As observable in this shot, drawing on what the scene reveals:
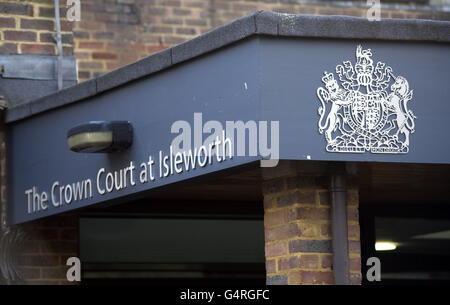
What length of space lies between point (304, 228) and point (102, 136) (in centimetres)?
155

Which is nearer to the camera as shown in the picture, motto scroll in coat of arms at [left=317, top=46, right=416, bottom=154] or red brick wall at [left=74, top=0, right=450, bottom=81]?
motto scroll in coat of arms at [left=317, top=46, right=416, bottom=154]

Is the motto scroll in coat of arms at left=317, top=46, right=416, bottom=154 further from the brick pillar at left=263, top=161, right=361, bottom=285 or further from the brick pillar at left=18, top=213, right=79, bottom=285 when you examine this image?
the brick pillar at left=18, top=213, right=79, bottom=285

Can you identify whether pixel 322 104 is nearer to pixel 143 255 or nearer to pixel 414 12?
pixel 143 255

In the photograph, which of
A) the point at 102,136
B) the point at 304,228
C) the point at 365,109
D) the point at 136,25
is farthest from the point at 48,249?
the point at 365,109

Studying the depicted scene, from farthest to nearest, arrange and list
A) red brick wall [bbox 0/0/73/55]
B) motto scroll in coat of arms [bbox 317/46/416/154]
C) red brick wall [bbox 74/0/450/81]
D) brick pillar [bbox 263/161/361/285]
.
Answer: red brick wall [bbox 74/0/450/81]
red brick wall [bbox 0/0/73/55]
brick pillar [bbox 263/161/361/285]
motto scroll in coat of arms [bbox 317/46/416/154]

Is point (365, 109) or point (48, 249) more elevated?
point (365, 109)

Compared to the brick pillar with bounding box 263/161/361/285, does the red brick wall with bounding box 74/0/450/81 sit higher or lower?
higher

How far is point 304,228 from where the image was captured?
6.38m

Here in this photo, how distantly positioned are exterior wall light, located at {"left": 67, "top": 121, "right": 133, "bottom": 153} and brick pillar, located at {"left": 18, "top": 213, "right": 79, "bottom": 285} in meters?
1.50

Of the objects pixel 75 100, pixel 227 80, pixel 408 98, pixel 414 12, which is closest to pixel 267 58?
pixel 227 80

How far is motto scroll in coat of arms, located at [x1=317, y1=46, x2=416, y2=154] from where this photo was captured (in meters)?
6.11

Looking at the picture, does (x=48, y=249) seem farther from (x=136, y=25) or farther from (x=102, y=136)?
(x=136, y=25)

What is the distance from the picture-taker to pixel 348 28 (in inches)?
243

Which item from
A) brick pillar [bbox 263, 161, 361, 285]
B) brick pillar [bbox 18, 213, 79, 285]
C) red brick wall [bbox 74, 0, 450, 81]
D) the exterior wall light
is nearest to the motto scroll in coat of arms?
brick pillar [bbox 263, 161, 361, 285]
